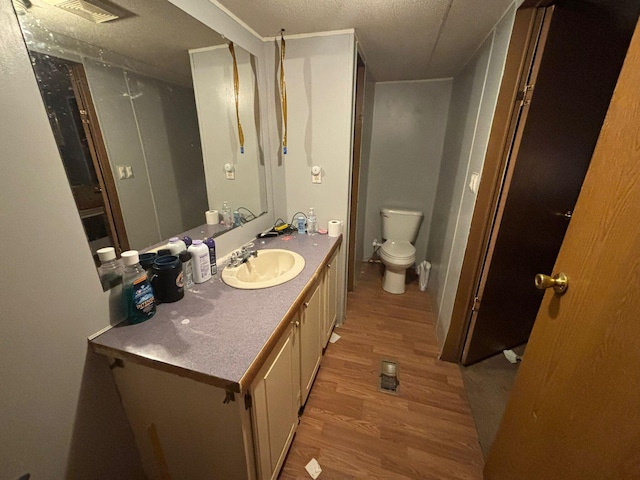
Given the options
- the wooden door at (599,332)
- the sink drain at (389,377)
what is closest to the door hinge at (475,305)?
the sink drain at (389,377)

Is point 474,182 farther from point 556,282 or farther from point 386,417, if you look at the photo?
point 386,417

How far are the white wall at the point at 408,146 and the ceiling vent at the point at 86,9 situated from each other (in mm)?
2343

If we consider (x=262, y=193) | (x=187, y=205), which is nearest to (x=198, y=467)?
(x=187, y=205)

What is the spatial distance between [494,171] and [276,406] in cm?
150

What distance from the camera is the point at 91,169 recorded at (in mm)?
803

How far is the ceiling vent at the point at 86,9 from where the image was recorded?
0.72 meters

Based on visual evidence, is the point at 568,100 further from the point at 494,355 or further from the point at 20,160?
the point at 20,160

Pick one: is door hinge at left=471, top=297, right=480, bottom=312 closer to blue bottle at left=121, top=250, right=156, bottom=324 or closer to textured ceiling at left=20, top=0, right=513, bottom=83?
textured ceiling at left=20, top=0, right=513, bottom=83

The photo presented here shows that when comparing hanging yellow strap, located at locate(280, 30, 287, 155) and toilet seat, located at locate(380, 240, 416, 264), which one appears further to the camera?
toilet seat, located at locate(380, 240, 416, 264)

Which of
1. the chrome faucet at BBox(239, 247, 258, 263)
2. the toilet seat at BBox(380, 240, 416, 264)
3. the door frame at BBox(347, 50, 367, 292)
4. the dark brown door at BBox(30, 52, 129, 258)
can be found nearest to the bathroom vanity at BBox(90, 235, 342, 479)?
the chrome faucet at BBox(239, 247, 258, 263)

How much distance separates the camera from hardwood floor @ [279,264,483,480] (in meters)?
1.20

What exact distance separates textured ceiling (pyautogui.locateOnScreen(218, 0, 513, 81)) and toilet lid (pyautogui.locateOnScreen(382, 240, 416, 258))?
62.5 inches

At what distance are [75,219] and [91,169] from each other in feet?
0.57

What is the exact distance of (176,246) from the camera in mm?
1065
